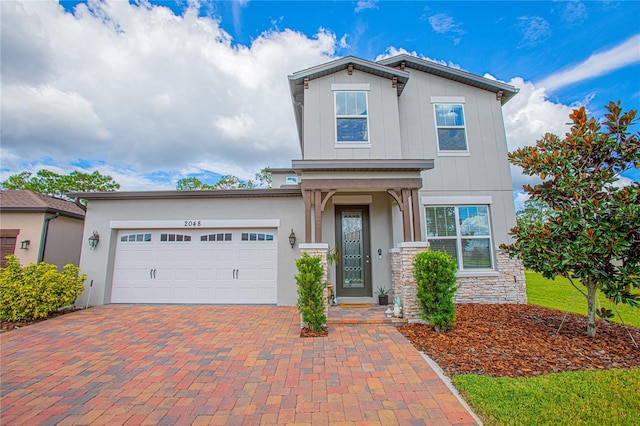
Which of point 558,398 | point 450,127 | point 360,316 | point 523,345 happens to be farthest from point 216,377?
point 450,127

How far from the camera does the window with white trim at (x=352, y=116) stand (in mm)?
8078

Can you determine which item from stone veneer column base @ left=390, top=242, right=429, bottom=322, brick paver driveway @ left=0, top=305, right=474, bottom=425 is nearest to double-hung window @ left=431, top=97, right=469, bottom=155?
stone veneer column base @ left=390, top=242, right=429, bottom=322

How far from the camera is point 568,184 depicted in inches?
193

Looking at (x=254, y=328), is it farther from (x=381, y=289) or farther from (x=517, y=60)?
(x=517, y=60)

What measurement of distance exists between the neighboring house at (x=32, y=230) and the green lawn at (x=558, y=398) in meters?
12.5

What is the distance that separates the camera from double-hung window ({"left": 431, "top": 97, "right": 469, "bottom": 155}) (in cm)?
855

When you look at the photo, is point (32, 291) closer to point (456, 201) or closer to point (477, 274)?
point (456, 201)

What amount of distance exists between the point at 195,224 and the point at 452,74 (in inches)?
382

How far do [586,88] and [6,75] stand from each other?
20.0 metres

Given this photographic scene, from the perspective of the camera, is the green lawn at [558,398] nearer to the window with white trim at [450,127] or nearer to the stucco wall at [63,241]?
the window with white trim at [450,127]

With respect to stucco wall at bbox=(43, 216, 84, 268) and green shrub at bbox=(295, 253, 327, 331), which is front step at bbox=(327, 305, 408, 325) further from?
stucco wall at bbox=(43, 216, 84, 268)

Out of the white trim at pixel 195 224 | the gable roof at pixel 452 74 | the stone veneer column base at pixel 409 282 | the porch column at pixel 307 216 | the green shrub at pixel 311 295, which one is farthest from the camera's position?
the gable roof at pixel 452 74

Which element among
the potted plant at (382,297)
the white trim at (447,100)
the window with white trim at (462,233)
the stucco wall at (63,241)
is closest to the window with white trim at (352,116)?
the white trim at (447,100)

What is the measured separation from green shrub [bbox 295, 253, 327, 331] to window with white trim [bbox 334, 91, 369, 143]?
4280 millimetres
